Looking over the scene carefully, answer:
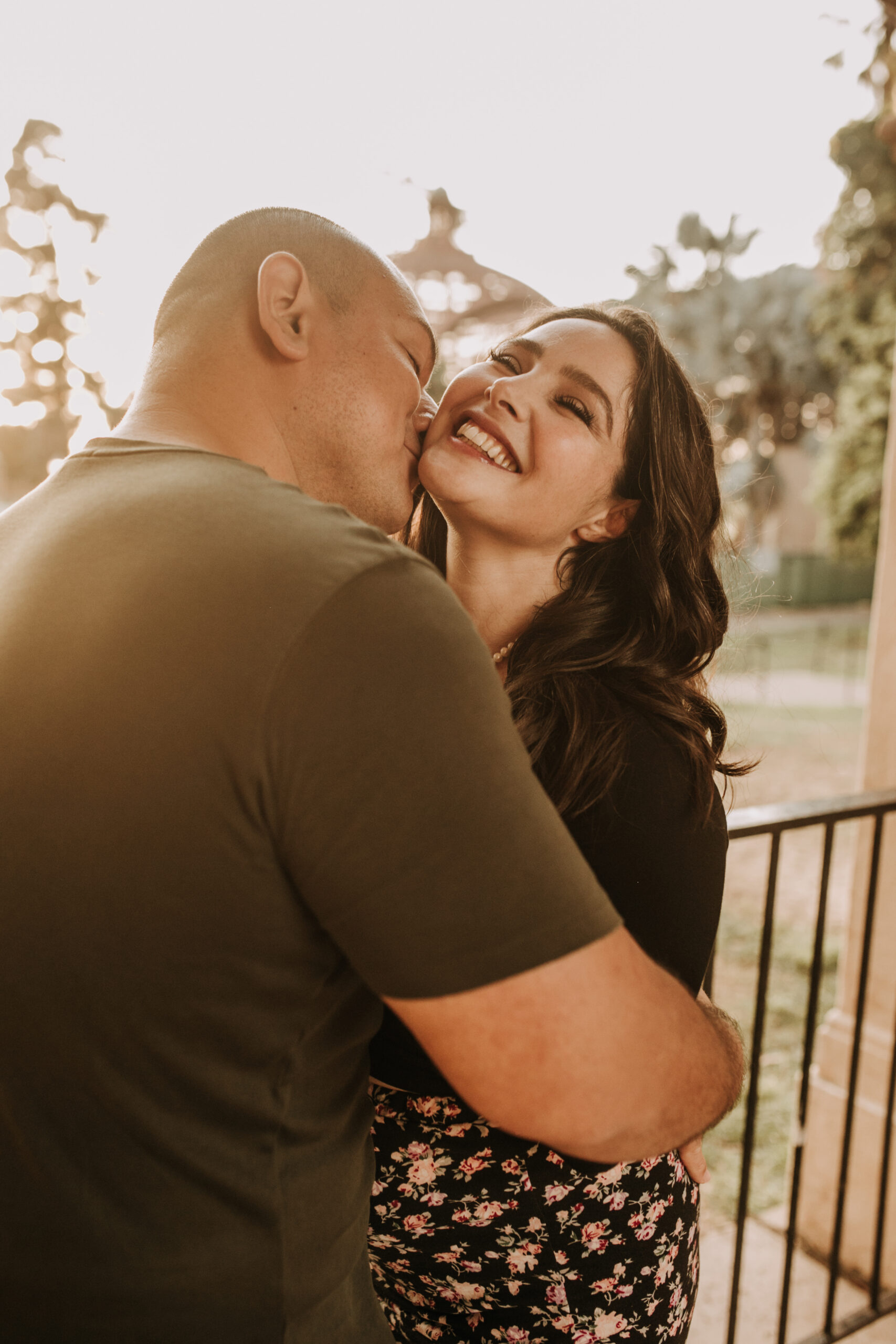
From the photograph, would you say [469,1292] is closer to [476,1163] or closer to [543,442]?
[476,1163]

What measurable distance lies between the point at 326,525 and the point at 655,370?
1.26 meters

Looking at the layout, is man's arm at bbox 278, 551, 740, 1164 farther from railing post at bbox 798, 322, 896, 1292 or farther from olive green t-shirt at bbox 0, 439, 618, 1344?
railing post at bbox 798, 322, 896, 1292

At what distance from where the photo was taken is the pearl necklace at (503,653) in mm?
1830

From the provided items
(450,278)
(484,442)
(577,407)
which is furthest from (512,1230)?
(450,278)

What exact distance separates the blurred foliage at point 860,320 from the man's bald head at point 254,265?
14.0 metres

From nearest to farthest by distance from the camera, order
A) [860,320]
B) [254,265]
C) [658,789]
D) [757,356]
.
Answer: [254,265], [658,789], [860,320], [757,356]

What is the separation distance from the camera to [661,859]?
1.29m

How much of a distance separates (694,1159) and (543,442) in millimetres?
1232

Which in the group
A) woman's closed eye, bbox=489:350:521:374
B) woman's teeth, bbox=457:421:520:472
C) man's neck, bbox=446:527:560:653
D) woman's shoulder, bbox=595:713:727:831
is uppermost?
woman's closed eye, bbox=489:350:521:374

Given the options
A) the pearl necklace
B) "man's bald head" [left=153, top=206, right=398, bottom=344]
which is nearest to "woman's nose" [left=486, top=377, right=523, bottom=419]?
the pearl necklace

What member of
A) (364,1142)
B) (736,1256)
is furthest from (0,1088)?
(736,1256)

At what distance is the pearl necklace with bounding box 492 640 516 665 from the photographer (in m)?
1.83

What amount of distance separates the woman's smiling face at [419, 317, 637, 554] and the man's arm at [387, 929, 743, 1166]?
3.52 feet

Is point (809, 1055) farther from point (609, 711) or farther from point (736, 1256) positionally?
point (609, 711)
